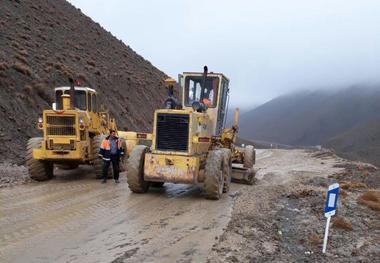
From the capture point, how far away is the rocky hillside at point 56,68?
80.0ft

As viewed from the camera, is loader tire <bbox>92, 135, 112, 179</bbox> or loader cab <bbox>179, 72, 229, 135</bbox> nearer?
loader cab <bbox>179, 72, 229, 135</bbox>

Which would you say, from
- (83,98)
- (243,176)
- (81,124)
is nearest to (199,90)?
(243,176)

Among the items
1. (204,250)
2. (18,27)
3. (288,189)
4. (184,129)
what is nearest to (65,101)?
(184,129)

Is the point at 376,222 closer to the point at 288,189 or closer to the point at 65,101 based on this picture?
the point at 288,189

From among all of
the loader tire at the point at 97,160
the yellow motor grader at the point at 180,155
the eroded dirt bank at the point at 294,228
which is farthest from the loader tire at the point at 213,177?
the loader tire at the point at 97,160

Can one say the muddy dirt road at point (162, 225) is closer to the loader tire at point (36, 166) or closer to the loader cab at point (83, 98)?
the loader tire at point (36, 166)

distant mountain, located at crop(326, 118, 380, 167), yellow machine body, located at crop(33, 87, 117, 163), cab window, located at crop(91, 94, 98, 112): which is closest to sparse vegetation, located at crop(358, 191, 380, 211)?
yellow machine body, located at crop(33, 87, 117, 163)

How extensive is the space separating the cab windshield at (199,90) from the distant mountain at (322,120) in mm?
77695

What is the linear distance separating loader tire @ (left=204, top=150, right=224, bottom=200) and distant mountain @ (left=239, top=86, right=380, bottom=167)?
79685 mm

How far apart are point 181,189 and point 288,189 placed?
3.53m

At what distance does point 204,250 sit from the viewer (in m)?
8.17

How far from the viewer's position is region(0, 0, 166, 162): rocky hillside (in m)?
24.4

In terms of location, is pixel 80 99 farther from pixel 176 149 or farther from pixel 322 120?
pixel 322 120

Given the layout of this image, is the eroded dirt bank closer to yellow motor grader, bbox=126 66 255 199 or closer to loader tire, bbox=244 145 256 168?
yellow motor grader, bbox=126 66 255 199
